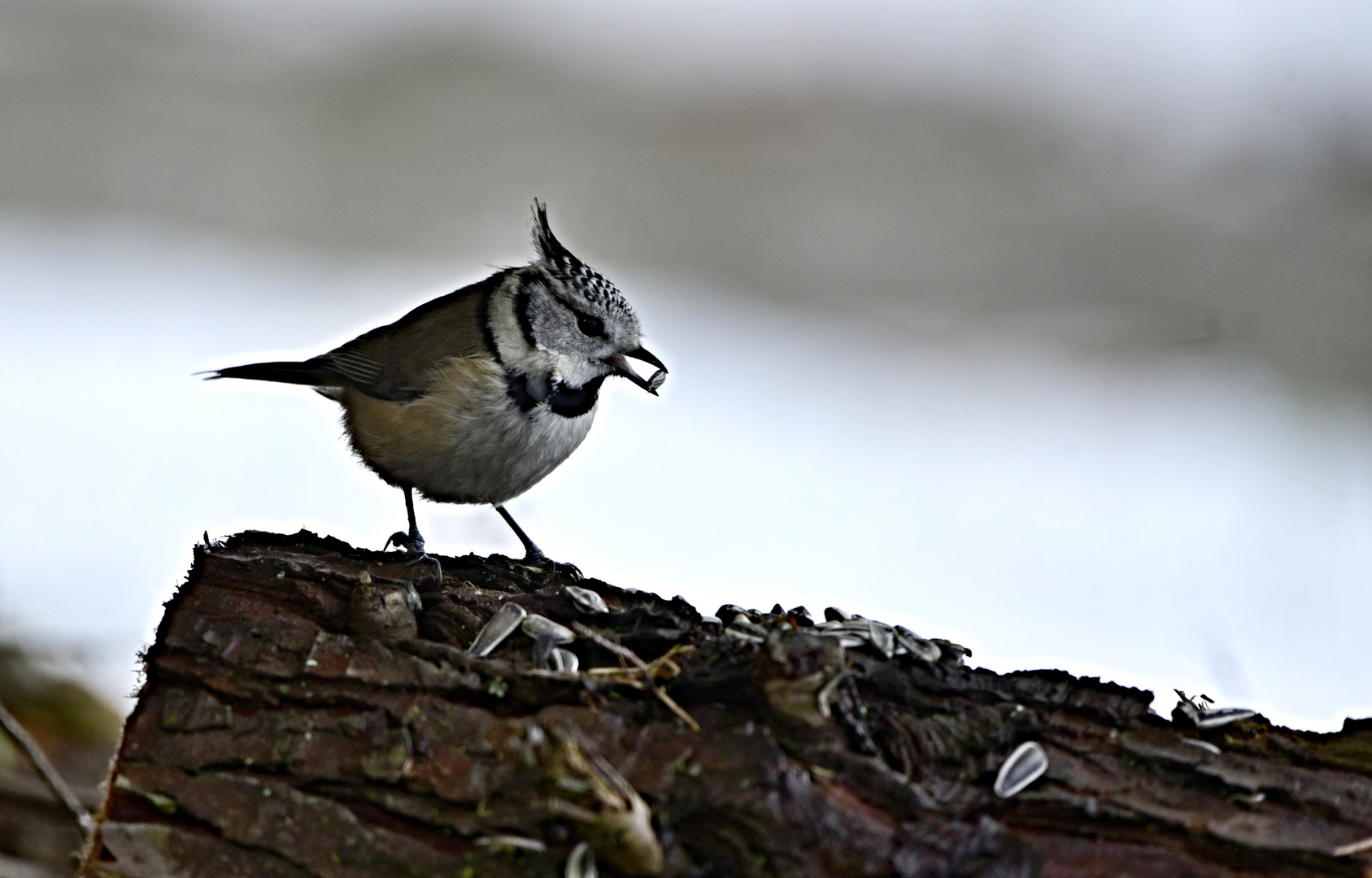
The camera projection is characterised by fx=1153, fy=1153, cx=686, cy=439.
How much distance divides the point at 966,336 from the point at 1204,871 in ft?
16.9

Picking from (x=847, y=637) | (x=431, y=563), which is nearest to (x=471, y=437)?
(x=431, y=563)

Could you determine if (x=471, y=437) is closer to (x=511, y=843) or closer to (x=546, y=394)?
(x=546, y=394)

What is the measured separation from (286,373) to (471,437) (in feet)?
2.49

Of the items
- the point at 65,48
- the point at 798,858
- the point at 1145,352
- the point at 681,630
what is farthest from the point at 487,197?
the point at 798,858

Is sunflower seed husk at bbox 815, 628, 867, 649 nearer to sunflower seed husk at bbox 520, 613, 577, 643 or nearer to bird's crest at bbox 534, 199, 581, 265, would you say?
sunflower seed husk at bbox 520, 613, 577, 643

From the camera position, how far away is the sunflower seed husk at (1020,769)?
1824mm

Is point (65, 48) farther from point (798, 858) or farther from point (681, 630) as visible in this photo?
point (798, 858)

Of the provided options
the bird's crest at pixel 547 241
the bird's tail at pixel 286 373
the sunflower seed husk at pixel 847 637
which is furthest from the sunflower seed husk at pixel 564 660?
the bird's tail at pixel 286 373

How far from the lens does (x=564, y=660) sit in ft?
6.62

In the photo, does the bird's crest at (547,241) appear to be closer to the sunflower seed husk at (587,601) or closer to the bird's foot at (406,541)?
the bird's foot at (406,541)

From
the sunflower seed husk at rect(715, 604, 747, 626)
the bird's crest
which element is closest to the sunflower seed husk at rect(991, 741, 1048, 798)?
the sunflower seed husk at rect(715, 604, 747, 626)

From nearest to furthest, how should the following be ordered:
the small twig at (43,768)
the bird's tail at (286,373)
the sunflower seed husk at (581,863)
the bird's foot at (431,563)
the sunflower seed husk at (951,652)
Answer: the sunflower seed husk at (581,863) → the sunflower seed husk at (951,652) → the small twig at (43,768) → the bird's foot at (431,563) → the bird's tail at (286,373)

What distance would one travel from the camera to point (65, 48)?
22.9ft

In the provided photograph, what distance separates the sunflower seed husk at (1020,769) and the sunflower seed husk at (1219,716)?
343 millimetres
